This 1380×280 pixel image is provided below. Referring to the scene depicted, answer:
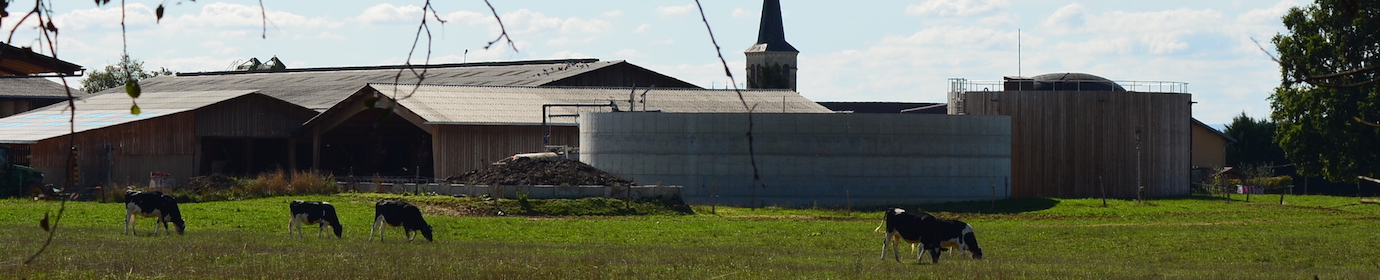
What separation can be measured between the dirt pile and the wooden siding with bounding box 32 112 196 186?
13.1 meters

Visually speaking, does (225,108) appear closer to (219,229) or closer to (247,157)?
(247,157)

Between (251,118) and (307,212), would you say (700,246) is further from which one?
(251,118)

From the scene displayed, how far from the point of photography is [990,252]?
24984mm

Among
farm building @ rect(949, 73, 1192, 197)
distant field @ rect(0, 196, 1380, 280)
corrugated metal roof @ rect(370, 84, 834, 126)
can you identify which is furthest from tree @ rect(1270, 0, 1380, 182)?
corrugated metal roof @ rect(370, 84, 834, 126)

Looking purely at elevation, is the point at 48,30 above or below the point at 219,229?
above

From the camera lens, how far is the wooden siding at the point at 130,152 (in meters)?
48.4

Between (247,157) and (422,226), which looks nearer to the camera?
(422,226)

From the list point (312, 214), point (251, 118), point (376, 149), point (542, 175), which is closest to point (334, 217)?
point (312, 214)

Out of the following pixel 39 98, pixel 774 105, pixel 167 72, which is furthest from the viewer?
pixel 167 72

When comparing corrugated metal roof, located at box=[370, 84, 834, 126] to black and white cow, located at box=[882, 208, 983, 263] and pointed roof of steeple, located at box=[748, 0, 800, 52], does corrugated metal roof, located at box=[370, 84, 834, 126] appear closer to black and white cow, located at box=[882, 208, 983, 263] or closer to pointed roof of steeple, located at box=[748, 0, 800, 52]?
black and white cow, located at box=[882, 208, 983, 263]

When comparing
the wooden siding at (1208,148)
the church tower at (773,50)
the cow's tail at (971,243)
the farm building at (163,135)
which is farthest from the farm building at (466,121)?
the church tower at (773,50)

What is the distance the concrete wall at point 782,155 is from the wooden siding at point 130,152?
15827 mm

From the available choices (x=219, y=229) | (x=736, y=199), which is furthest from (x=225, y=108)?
(x=219, y=229)

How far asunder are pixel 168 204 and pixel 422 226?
424 cm
